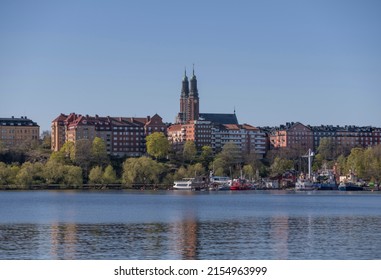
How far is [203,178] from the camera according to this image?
107500 mm

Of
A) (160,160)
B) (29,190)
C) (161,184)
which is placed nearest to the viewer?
(29,190)

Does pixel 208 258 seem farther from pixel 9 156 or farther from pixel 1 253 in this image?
pixel 9 156

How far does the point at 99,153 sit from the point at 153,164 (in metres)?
9.21

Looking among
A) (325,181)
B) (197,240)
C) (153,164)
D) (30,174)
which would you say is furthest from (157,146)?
(197,240)

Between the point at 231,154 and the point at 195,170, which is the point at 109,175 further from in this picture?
the point at 231,154

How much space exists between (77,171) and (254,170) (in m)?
26.9

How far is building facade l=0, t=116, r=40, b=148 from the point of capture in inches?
4803

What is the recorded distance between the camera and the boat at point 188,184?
3921 inches

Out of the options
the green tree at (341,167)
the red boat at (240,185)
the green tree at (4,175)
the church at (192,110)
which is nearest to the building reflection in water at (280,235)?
the green tree at (4,175)

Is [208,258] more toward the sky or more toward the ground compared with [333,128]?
more toward the ground

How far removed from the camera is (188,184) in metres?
100

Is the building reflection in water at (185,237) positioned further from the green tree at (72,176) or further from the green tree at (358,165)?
the green tree at (358,165)

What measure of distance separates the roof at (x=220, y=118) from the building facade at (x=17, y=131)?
88.5ft
